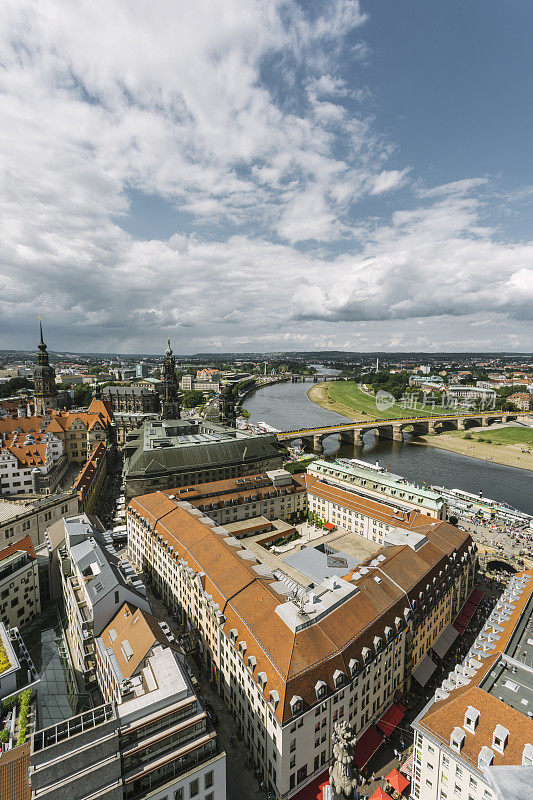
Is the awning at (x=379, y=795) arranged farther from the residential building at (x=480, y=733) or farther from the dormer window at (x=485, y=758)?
the dormer window at (x=485, y=758)

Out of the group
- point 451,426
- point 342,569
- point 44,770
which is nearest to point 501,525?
point 342,569

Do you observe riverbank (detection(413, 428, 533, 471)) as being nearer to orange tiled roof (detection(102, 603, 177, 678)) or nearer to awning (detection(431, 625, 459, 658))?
awning (detection(431, 625, 459, 658))

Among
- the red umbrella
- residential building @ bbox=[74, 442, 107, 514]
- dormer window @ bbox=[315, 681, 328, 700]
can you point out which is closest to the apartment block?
dormer window @ bbox=[315, 681, 328, 700]

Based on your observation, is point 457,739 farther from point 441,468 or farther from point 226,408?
point 441,468

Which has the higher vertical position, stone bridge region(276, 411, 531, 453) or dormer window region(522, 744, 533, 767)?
dormer window region(522, 744, 533, 767)

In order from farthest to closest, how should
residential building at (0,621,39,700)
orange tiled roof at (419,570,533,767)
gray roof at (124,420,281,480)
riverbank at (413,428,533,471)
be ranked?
1. riverbank at (413,428,533,471)
2. gray roof at (124,420,281,480)
3. residential building at (0,621,39,700)
4. orange tiled roof at (419,570,533,767)

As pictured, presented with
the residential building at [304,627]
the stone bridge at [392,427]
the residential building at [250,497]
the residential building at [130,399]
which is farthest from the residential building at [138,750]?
the residential building at [130,399]
